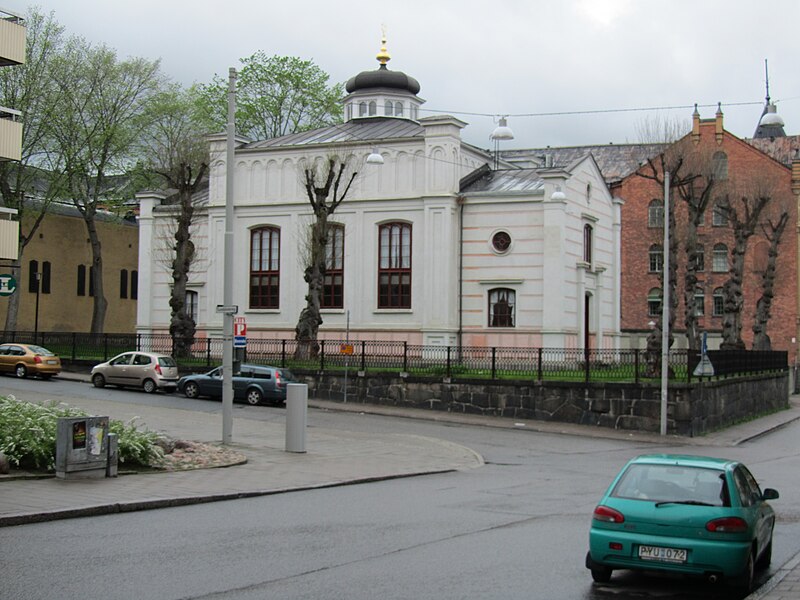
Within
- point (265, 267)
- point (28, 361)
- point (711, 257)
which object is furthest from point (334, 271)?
point (711, 257)

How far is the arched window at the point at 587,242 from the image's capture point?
154 feet

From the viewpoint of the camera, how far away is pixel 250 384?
35031mm

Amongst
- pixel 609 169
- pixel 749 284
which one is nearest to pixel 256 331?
pixel 749 284

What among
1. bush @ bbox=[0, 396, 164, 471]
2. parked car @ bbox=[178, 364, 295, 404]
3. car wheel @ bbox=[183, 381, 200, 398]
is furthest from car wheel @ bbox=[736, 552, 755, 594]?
car wheel @ bbox=[183, 381, 200, 398]

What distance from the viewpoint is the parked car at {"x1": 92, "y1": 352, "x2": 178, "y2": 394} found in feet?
121

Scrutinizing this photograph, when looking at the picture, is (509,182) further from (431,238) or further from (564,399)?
(564,399)

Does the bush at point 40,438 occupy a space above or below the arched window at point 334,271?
below

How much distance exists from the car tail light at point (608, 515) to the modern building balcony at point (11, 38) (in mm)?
25561

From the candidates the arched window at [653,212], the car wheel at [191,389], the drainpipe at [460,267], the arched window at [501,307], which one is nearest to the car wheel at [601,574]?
the car wheel at [191,389]

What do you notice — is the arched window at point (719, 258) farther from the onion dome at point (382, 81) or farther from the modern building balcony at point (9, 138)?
the modern building balcony at point (9, 138)

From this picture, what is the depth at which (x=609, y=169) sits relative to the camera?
8338 cm

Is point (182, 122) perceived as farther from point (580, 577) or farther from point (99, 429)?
point (580, 577)

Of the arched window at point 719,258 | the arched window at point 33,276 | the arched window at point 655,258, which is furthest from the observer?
the arched window at point 655,258

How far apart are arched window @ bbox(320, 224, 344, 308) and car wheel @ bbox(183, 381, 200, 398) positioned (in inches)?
486
